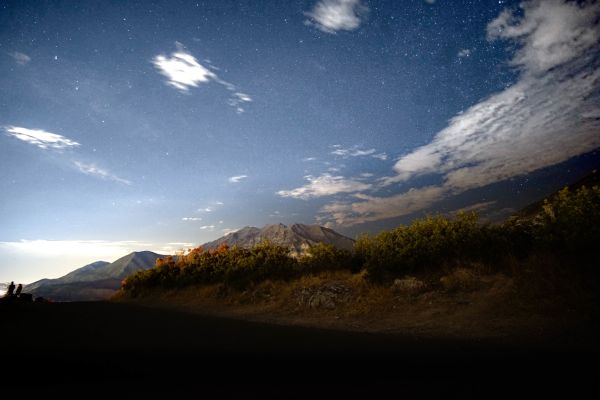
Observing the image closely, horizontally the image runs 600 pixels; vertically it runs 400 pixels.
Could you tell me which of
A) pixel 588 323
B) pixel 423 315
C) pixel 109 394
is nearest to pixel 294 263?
pixel 423 315

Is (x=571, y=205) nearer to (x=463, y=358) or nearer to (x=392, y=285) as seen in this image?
(x=392, y=285)

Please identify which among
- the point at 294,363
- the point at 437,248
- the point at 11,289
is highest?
the point at 11,289

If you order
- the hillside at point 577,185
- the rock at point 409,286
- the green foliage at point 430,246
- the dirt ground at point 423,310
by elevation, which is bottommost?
the dirt ground at point 423,310

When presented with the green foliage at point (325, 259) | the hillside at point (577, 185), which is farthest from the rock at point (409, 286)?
the hillside at point (577, 185)

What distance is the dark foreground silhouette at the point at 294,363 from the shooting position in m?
3.18

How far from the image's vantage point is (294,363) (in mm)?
4227

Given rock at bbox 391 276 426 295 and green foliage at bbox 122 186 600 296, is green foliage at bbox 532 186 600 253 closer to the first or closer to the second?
green foliage at bbox 122 186 600 296

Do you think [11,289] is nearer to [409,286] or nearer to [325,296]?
[325,296]

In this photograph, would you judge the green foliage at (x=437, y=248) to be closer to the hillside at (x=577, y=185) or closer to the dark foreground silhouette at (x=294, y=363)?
the hillside at (x=577, y=185)

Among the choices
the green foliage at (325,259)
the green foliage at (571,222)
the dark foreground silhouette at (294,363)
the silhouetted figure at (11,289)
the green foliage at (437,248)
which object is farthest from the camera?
the silhouetted figure at (11,289)

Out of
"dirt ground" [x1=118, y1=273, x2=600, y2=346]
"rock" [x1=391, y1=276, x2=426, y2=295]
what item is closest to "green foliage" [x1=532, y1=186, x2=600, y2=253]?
"dirt ground" [x1=118, y1=273, x2=600, y2=346]

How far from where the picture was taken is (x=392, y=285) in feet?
36.7

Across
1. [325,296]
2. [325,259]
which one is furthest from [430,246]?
[325,259]

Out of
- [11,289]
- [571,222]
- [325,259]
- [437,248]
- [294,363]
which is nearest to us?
[294,363]
